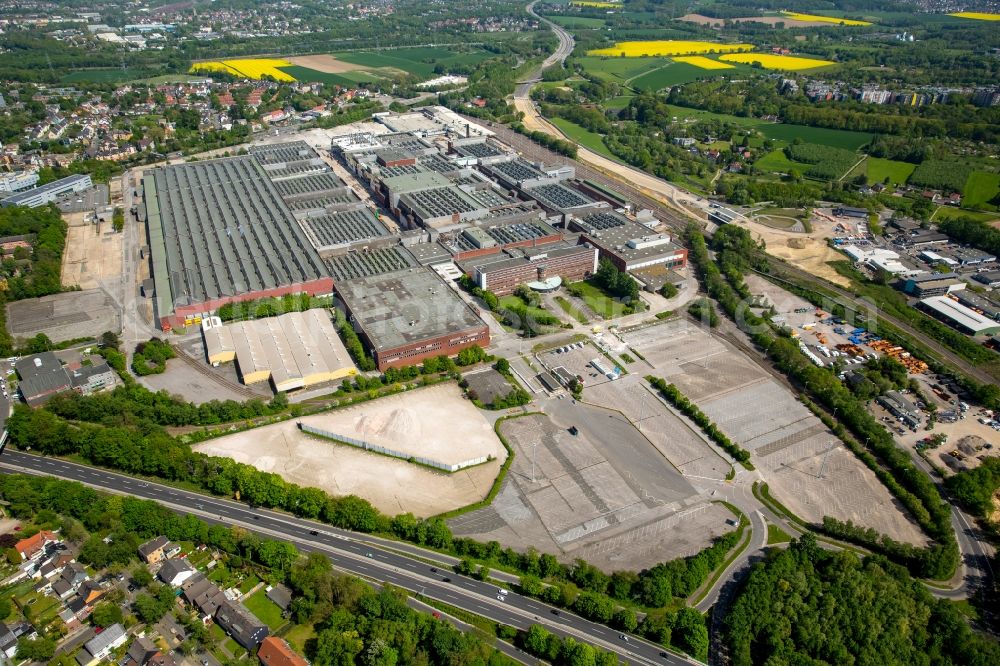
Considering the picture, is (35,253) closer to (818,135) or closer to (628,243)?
(628,243)

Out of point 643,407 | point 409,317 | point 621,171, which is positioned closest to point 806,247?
point 621,171

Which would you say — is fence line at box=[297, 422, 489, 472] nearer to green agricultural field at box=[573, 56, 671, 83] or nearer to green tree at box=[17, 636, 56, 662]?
green tree at box=[17, 636, 56, 662]

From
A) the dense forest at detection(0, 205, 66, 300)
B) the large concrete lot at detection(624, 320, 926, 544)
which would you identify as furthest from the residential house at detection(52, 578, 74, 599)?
the large concrete lot at detection(624, 320, 926, 544)

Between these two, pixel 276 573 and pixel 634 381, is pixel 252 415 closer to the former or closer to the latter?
pixel 276 573

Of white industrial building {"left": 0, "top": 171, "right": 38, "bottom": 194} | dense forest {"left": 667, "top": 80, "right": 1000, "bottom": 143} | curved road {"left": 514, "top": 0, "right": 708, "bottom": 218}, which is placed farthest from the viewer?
dense forest {"left": 667, "top": 80, "right": 1000, "bottom": 143}

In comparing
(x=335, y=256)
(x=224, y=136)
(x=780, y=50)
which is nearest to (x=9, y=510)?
(x=335, y=256)
